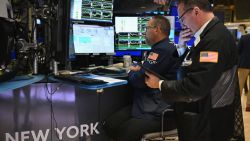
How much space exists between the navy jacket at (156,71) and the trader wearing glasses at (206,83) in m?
0.64

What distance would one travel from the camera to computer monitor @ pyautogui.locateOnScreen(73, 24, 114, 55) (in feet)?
10.2

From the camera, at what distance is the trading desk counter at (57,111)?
8.90 feet

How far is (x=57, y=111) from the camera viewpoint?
292 cm

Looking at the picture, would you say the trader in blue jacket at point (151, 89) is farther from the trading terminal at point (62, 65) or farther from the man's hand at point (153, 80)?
the man's hand at point (153, 80)

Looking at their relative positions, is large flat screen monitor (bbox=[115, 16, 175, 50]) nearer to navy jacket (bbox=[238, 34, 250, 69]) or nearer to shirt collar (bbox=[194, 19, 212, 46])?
shirt collar (bbox=[194, 19, 212, 46])

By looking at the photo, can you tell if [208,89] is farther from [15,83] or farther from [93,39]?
[93,39]

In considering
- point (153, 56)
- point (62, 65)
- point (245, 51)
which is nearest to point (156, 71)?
point (153, 56)

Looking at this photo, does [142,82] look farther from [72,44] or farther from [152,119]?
[72,44]

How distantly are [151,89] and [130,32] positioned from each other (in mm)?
1119

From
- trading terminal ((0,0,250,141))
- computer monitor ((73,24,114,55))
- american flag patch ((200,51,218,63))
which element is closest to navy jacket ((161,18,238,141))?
american flag patch ((200,51,218,63))

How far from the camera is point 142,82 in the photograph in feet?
8.41

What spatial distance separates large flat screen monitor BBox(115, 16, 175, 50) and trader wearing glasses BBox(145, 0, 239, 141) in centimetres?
170

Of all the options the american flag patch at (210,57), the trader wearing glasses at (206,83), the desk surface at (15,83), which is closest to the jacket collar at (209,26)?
the trader wearing glasses at (206,83)

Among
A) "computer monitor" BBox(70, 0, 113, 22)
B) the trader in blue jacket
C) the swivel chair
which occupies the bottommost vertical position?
the swivel chair
